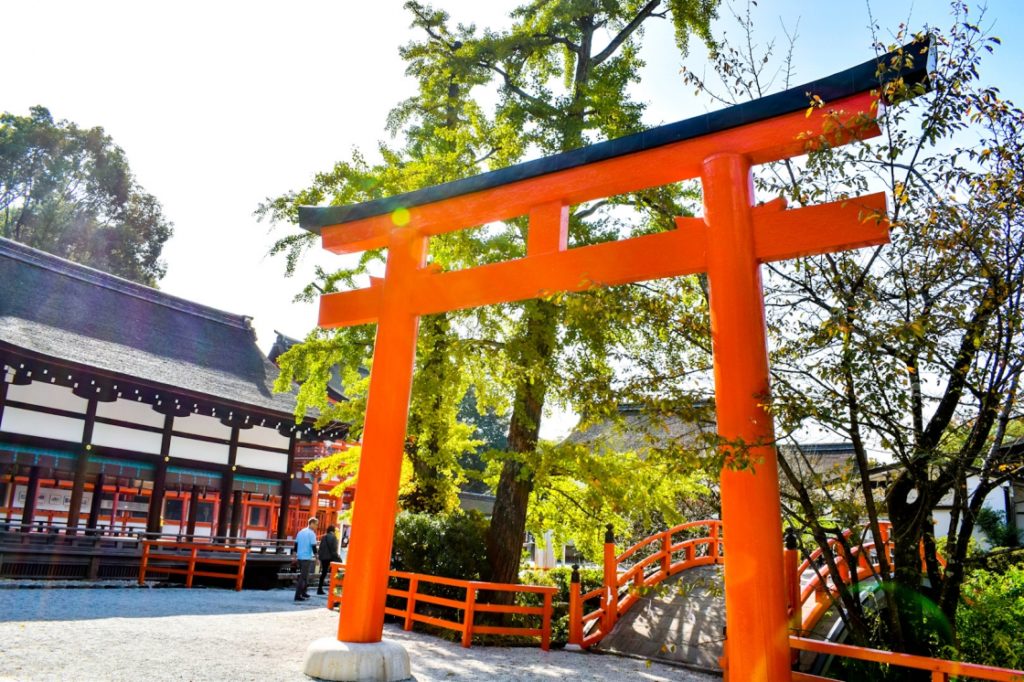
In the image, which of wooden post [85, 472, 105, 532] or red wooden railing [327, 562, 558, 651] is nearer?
red wooden railing [327, 562, 558, 651]

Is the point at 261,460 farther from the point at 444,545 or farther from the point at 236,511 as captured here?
the point at 444,545

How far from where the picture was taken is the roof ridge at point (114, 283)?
53.1 feet

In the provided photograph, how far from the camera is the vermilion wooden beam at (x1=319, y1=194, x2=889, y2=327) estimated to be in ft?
13.2

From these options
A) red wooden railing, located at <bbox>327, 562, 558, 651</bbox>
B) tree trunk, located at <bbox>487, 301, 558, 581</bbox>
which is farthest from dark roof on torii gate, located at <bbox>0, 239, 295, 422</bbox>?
red wooden railing, located at <bbox>327, 562, 558, 651</bbox>

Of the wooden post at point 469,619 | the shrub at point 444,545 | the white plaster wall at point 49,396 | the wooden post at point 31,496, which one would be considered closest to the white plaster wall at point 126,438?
the white plaster wall at point 49,396

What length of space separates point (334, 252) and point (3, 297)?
11.6m

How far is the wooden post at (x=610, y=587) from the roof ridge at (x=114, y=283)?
14043 millimetres

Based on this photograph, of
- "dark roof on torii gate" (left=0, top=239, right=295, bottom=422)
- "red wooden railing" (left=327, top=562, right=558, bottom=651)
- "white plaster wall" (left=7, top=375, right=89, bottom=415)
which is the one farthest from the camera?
"dark roof on torii gate" (left=0, top=239, right=295, bottom=422)

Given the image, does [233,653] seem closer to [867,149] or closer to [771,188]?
[771,188]

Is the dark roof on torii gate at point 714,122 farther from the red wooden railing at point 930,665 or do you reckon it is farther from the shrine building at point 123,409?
the shrine building at point 123,409

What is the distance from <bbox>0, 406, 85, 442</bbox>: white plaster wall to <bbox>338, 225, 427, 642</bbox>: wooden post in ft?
34.8

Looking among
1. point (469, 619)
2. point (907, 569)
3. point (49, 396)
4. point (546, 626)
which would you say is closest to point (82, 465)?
point (49, 396)

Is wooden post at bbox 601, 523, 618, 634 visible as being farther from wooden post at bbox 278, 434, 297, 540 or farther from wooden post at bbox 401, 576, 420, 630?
wooden post at bbox 278, 434, 297, 540

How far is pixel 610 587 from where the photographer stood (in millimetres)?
9867
